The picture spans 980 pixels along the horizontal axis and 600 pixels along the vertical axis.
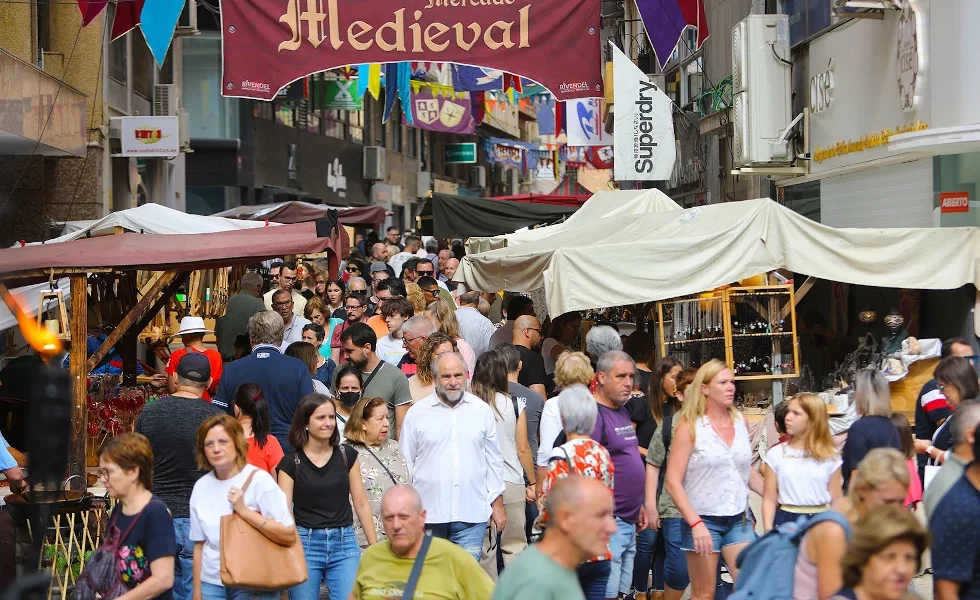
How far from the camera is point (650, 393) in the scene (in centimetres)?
870

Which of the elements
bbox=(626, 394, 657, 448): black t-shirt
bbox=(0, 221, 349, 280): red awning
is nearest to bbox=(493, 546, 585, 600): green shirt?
bbox=(626, 394, 657, 448): black t-shirt

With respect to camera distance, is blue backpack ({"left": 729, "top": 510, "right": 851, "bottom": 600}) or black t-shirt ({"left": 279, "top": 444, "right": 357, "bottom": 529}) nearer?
blue backpack ({"left": 729, "top": 510, "right": 851, "bottom": 600})

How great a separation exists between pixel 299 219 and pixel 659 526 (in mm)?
15625

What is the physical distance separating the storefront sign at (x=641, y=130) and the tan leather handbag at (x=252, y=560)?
47.5 ft

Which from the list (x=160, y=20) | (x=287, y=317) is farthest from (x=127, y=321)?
(x=160, y=20)

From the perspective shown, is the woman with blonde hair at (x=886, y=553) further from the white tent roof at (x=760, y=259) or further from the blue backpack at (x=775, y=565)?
the white tent roof at (x=760, y=259)

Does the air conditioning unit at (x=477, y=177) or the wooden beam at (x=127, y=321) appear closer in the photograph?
the wooden beam at (x=127, y=321)

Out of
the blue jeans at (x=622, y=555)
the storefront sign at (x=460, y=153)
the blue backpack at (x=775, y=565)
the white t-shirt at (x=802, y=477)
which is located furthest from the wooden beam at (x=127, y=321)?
the storefront sign at (x=460, y=153)

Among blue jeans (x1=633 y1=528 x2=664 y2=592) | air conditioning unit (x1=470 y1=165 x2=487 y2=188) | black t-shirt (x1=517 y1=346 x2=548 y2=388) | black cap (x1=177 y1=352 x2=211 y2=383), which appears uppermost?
air conditioning unit (x1=470 y1=165 x2=487 y2=188)

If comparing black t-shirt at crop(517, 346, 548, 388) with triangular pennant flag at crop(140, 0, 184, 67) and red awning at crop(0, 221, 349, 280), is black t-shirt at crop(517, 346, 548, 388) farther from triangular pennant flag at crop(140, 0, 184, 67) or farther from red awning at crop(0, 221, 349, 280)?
triangular pennant flag at crop(140, 0, 184, 67)

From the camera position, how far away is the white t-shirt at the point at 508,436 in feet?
27.4

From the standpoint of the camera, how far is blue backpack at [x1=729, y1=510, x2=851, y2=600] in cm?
474

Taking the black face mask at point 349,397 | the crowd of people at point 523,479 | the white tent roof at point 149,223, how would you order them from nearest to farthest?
the crowd of people at point 523,479 → the black face mask at point 349,397 → the white tent roof at point 149,223

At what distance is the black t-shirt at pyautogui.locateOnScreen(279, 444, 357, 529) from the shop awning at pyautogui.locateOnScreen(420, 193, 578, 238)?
52.0 feet
